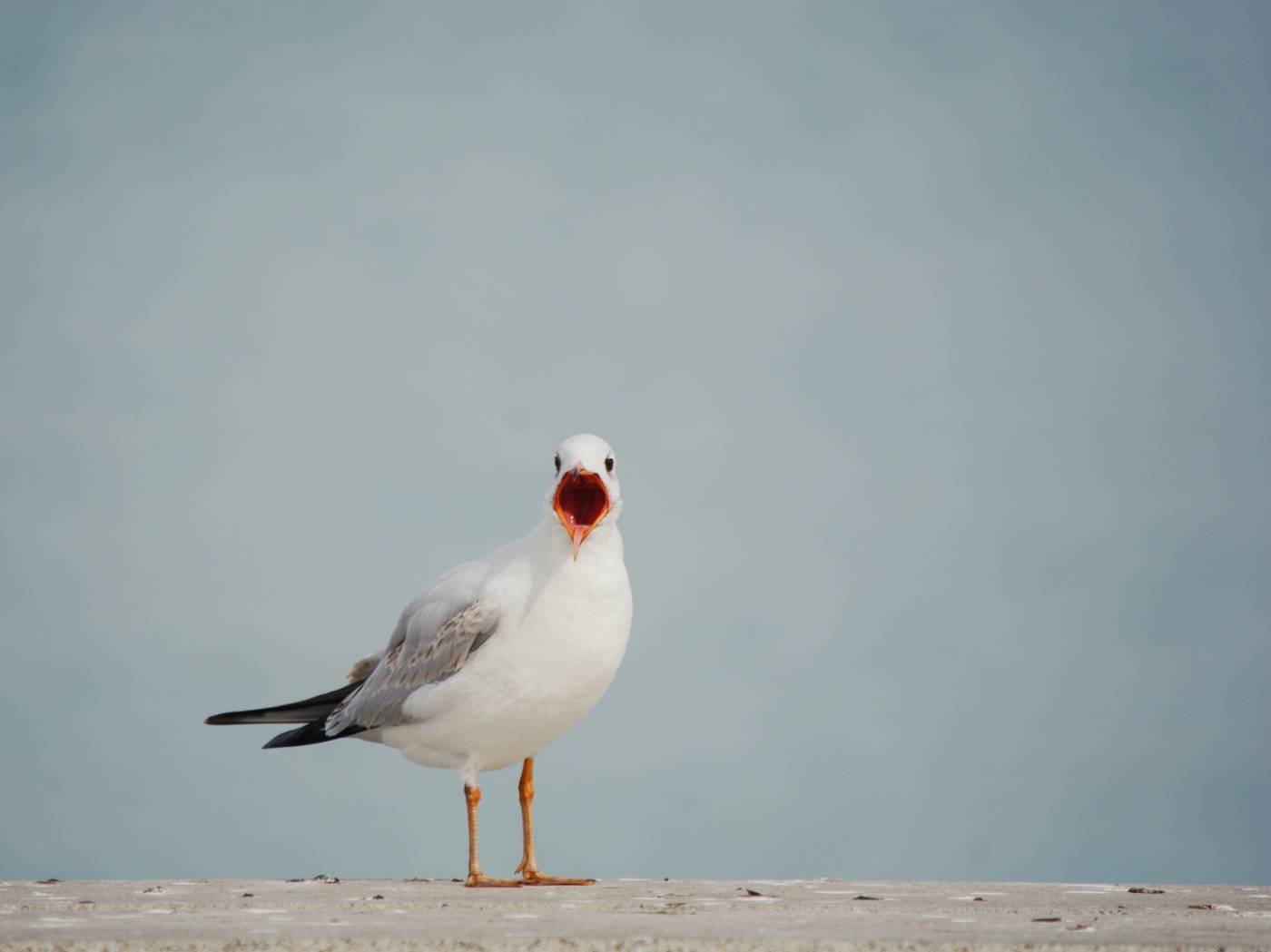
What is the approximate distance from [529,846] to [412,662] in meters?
1.09

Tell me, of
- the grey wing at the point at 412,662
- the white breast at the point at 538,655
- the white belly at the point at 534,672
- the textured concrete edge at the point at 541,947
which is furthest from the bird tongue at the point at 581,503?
the textured concrete edge at the point at 541,947

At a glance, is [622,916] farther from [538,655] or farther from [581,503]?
[581,503]

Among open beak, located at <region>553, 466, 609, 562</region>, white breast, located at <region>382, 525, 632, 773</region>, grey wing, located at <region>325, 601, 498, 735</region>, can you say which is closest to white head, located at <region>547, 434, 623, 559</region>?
open beak, located at <region>553, 466, 609, 562</region>

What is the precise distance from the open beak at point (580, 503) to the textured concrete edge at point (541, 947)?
198 centimetres

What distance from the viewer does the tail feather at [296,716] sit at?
22.7 feet

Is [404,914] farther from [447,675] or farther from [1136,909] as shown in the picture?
[1136,909]

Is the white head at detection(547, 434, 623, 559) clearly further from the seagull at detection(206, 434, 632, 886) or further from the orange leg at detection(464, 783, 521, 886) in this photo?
the orange leg at detection(464, 783, 521, 886)

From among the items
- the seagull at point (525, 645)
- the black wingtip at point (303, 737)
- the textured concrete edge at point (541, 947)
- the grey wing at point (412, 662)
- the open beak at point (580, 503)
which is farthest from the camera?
the black wingtip at point (303, 737)

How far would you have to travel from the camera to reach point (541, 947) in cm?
399

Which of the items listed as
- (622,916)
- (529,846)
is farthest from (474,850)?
(622,916)

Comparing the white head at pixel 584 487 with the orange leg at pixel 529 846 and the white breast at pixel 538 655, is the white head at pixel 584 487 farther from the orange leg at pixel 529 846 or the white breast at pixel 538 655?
the orange leg at pixel 529 846

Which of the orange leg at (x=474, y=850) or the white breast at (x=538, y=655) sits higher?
the white breast at (x=538, y=655)

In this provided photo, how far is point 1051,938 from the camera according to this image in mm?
4145

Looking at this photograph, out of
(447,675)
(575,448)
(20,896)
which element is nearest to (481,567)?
(447,675)
